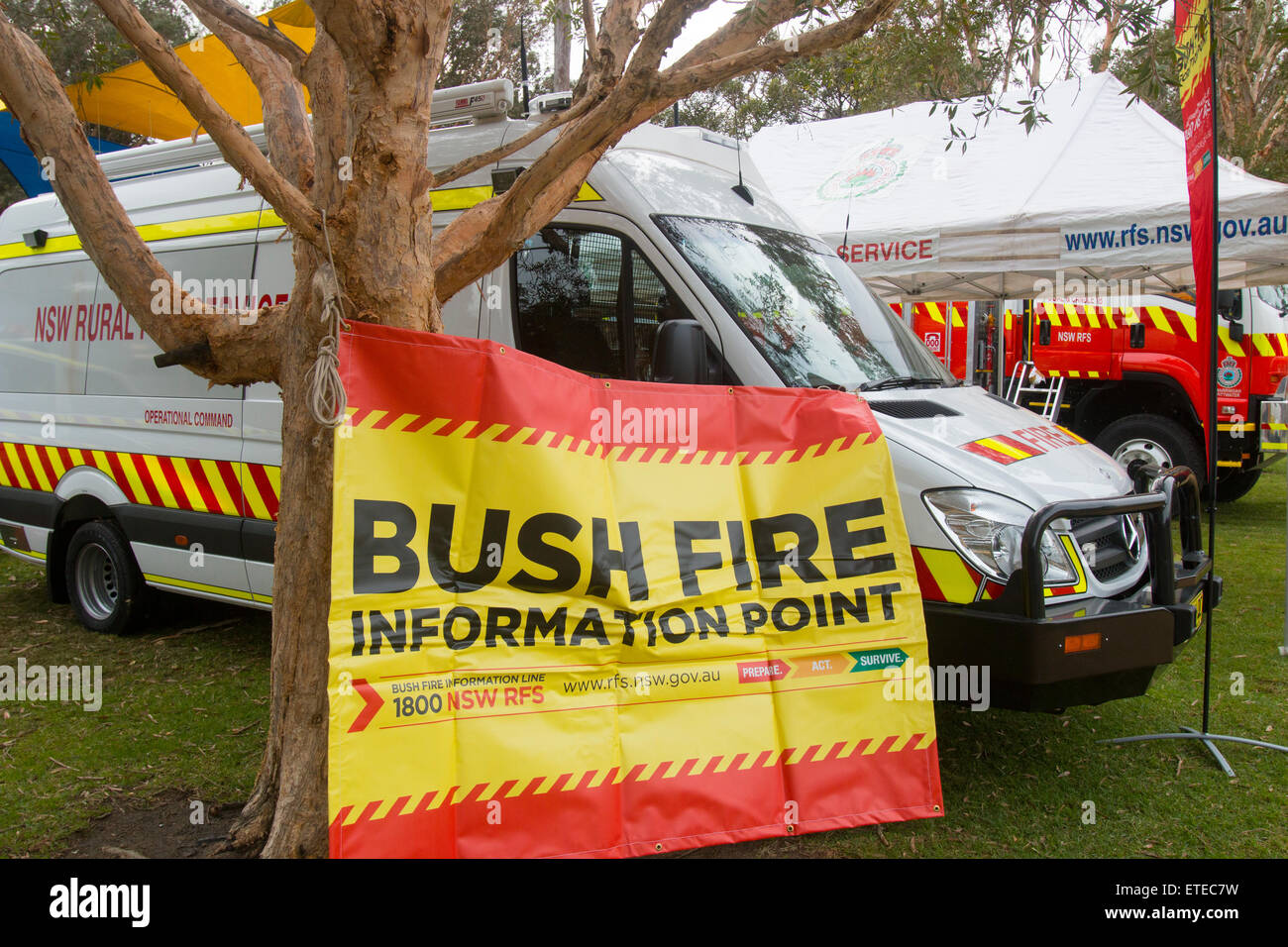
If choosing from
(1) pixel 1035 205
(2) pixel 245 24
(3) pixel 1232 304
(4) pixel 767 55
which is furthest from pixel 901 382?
(3) pixel 1232 304

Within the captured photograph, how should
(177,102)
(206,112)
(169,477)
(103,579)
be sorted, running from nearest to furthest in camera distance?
Answer: 1. (206,112)
2. (169,477)
3. (103,579)
4. (177,102)

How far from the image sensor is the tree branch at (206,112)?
2973 millimetres

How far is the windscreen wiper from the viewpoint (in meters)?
4.29

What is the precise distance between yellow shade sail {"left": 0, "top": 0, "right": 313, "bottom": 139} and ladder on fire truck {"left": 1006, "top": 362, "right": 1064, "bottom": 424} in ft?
25.8

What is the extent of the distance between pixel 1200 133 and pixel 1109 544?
1.71m

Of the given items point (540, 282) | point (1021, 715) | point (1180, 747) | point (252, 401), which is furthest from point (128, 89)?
point (1180, 747)

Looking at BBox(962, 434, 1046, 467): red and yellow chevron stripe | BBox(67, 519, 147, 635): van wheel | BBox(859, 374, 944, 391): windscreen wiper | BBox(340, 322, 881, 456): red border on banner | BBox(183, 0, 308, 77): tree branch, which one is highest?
BBox(183, 0, 308, 77): tree branch

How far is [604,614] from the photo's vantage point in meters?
3.17

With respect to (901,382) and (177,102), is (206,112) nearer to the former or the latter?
(901,382)

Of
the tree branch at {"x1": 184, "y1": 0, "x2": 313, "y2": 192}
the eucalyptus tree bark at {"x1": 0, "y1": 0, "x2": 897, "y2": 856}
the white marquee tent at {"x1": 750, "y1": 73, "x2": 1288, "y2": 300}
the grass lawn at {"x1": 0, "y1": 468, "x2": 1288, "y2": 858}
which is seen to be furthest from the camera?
the white marquee tent at {"x1": 750, "y1": 73, "x2": 1288, "y2": 300}

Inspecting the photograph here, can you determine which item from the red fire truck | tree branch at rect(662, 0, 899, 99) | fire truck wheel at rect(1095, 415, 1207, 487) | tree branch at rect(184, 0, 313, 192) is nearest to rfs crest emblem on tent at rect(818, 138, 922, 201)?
the red fire truck

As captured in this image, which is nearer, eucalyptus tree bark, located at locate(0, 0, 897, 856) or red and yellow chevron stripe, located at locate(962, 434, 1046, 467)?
eucalyptus tree bark, located at locate(0, 0, 897, 856)

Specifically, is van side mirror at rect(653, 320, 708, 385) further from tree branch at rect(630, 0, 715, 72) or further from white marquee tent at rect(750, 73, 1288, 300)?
white marquee tent at rect(750, 73, 1288, 300)
